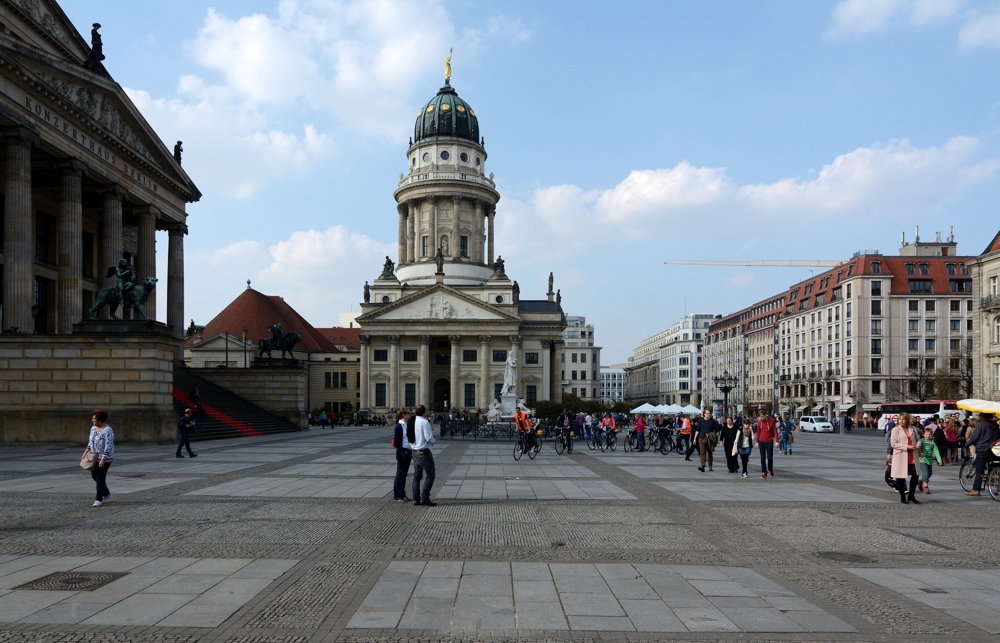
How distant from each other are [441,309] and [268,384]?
147 ft

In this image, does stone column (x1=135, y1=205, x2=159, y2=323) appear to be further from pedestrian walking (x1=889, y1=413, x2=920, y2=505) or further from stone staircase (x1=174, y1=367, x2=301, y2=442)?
pedestrian walking (x1=889, y1=413, x2=920, y2=505)

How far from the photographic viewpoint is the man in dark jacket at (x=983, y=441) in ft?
55.6

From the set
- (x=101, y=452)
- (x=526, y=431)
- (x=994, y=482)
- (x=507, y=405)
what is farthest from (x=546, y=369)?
(x=101, y=452)

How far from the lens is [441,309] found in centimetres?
9444

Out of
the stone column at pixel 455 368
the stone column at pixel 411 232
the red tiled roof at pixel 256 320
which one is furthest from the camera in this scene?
the stone column at pixel 411 232

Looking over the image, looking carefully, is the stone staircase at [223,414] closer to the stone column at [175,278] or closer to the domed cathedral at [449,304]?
the stone column at [175,278]

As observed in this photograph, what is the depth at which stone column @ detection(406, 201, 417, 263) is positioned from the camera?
109 metres

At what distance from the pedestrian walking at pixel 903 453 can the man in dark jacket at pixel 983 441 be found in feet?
7.17

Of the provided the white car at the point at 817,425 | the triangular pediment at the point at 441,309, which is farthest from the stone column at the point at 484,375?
the white car at the point at 817,425

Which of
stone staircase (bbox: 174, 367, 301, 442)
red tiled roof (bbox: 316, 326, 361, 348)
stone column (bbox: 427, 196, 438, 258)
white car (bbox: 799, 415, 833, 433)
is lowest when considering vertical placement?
white car (bbox: 799, 415, 833, 433)

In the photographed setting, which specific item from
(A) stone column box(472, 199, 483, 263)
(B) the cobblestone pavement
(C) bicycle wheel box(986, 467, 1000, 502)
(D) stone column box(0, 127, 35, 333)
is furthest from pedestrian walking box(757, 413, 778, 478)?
(A) stone column box(472, 199, 483, 263)

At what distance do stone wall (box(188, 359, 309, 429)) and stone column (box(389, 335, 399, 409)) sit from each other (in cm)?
4325


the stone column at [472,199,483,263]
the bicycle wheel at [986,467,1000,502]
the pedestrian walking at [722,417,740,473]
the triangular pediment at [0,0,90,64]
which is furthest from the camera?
the stone column at [472,199,483,263]

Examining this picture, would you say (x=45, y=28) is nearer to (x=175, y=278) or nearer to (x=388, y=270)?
(x=175, y=278)
